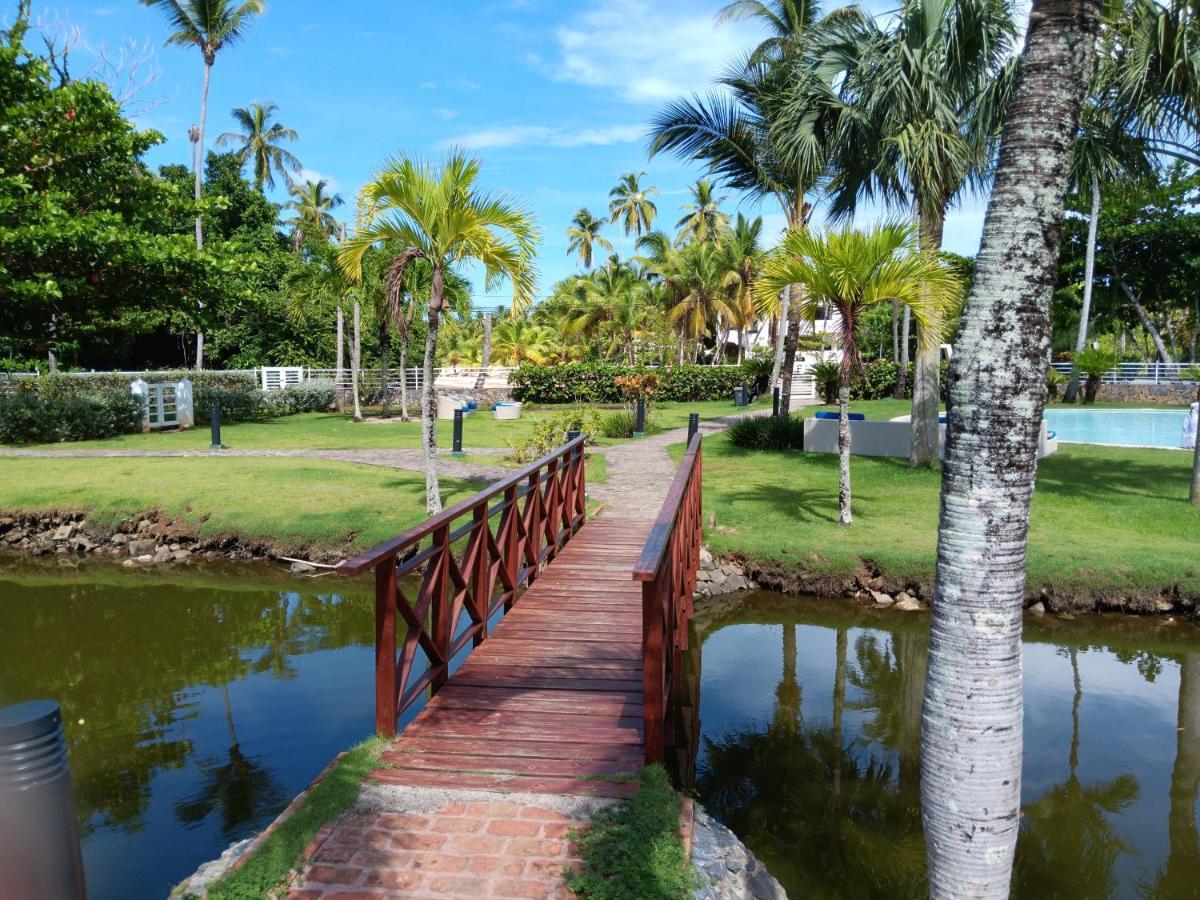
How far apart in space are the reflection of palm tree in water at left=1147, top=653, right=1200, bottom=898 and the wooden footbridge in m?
2.75

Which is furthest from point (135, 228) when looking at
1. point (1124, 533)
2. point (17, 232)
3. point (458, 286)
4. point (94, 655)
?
point (458, 286)

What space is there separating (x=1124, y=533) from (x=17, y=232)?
12.7m

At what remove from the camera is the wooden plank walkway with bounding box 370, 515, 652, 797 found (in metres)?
3.99

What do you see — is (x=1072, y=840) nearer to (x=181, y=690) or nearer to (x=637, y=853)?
(x=637, y=853)

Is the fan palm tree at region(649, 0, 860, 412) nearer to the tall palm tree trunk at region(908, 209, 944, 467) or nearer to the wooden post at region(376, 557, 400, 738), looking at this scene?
the tall palm tree trunk at region(908, 209, 944, 467)

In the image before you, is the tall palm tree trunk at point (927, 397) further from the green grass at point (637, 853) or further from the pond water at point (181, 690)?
the green grass at point (637, 853)

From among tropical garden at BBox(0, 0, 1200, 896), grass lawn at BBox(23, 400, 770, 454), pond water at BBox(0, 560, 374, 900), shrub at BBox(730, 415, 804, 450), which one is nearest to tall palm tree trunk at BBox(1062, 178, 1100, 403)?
tropical garden at BBox(0, 0, 1200, 896)

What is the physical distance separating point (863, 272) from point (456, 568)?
6.14 m

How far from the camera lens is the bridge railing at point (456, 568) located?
4.32 m

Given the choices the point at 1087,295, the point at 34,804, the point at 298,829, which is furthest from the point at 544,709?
the point at 1087,295

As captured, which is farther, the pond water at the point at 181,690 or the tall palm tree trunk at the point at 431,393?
the tall palm tree trunk at the point at 431,393

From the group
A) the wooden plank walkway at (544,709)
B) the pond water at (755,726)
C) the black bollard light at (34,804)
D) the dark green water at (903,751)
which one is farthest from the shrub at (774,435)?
the black bollard light at (34,804)

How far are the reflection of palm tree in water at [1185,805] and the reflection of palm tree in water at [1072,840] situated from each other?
0.75ft

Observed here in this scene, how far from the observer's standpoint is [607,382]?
32.0 meters
